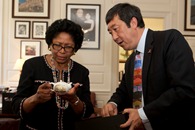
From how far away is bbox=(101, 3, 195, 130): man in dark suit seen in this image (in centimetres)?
132

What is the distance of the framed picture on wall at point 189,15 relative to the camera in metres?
5.55

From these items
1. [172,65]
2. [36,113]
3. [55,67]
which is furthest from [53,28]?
[172,65]

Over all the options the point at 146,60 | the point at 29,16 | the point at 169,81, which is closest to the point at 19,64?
the point at 29,16

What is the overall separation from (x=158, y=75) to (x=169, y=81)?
61 millimetres

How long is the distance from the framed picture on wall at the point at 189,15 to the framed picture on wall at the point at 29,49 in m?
2.76

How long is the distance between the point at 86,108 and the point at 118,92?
0.79ft

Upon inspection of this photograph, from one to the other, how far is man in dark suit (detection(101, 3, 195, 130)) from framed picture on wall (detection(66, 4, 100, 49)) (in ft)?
12.5

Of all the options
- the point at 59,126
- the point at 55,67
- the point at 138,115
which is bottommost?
the point at 59,126

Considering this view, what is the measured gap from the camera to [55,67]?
67.3 inches

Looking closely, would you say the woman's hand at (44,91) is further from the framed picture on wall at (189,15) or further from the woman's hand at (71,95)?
the framed picture on wall at (189,15)

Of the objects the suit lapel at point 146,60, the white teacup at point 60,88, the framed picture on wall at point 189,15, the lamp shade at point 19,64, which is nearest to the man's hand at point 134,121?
the suit lapel at point 146,60

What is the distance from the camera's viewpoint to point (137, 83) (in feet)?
5.18

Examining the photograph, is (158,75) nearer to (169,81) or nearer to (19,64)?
(169,81)

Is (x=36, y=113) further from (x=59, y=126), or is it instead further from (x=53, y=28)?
(x=53, y=28)
